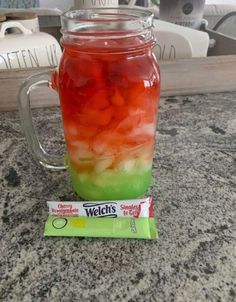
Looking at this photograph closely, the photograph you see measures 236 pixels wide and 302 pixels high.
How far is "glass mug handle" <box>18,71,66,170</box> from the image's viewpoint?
1.04 feet

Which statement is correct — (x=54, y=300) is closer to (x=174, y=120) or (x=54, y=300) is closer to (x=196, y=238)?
(x=196, y=238)

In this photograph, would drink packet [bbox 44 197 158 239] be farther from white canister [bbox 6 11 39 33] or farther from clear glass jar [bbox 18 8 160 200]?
white canister [bbox 6 11 39 33]

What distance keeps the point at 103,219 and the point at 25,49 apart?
34cm

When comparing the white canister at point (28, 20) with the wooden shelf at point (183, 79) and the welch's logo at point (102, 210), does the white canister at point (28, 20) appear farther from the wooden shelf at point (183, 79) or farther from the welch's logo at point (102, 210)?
the welch's logo at point (102, 210)

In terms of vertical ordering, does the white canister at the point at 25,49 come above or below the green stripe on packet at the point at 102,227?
above

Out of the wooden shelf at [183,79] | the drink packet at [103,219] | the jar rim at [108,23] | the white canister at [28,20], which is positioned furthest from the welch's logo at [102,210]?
the white canister at [28,20]

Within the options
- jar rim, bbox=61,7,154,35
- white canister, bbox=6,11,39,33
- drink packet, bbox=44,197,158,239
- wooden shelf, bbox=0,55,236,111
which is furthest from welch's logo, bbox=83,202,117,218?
white canister, bbox=6,11,39,33

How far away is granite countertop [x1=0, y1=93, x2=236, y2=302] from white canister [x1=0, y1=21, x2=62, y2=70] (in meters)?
0.16

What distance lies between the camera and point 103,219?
0.95ft

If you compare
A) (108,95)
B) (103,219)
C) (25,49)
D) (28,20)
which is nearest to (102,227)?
(103,219)

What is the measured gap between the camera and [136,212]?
293 millimetres

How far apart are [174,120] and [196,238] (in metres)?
0.25

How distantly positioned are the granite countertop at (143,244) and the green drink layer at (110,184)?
0.07ft

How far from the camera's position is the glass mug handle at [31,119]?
32 cm
